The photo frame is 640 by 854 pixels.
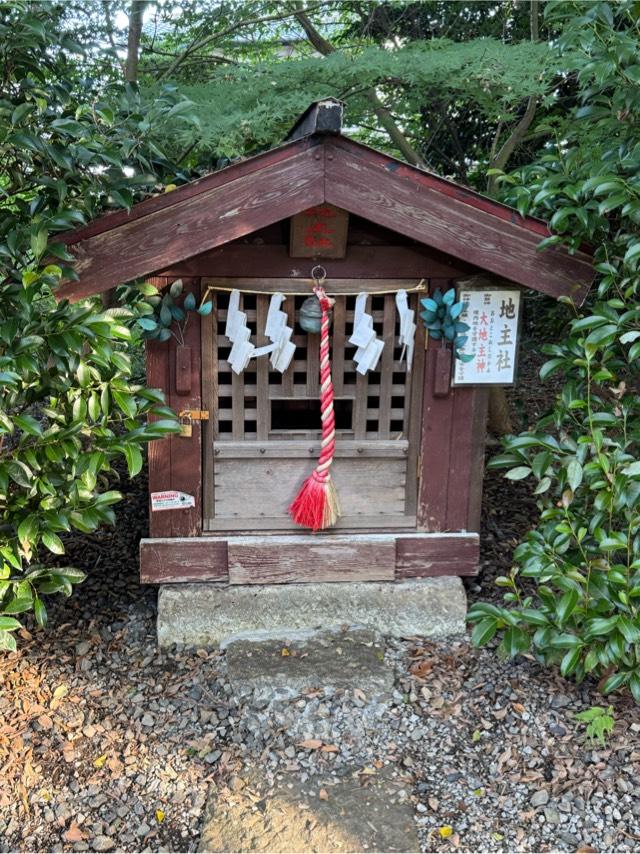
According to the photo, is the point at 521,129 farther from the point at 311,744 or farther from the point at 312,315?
the point at 311,744

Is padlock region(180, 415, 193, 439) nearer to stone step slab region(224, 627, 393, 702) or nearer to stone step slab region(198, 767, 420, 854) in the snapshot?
stone step slab region(224, 627, 393, 702)

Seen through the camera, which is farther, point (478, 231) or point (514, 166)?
point (514, 166)

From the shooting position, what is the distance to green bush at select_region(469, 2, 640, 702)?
3.32m

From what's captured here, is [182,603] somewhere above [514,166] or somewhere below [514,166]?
below

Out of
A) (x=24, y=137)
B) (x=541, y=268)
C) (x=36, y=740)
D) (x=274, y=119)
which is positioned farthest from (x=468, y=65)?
(x=36, y=740)

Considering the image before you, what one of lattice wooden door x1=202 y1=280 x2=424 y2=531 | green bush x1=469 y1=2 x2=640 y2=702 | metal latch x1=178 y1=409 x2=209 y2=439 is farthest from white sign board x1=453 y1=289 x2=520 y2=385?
metal latch x1=178 y1=409 x2=209 y2=439

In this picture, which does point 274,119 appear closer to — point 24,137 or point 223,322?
point 223,322

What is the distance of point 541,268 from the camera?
382 centimetres

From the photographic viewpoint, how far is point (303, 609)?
14.1ft

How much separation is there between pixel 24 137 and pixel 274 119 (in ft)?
5.74

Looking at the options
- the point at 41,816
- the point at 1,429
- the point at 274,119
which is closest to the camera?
the point at 1,429

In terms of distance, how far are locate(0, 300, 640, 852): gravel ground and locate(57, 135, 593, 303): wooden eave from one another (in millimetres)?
1995

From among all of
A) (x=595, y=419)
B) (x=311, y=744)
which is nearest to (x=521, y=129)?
(x=595, y=419)

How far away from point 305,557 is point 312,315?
4.45 feet
